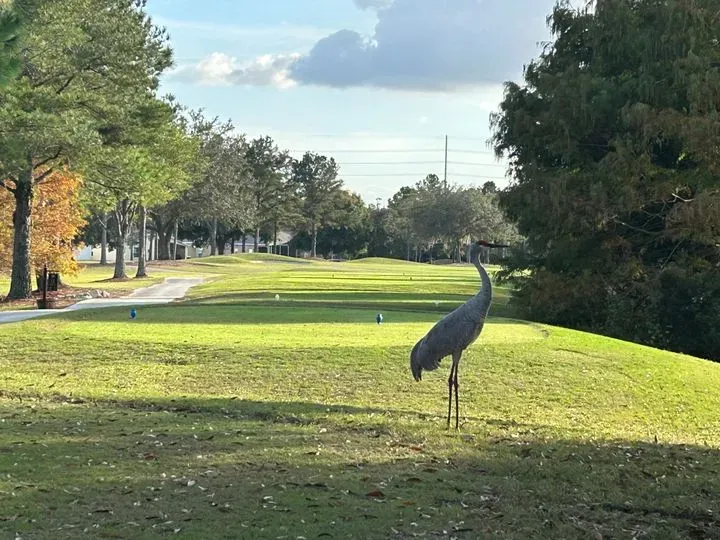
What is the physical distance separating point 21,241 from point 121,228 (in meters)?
19.6

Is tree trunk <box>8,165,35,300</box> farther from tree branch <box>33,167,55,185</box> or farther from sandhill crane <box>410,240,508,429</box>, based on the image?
sandhill crane <box>410,240,508,429</box>

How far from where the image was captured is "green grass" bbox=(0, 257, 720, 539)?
647 cm

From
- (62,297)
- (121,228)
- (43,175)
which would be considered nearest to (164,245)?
(121,228)

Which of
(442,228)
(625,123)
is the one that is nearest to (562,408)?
(625,123)

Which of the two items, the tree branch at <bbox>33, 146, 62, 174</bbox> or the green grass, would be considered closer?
the green grass

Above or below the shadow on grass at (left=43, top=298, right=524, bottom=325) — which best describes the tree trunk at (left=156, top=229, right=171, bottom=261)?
above

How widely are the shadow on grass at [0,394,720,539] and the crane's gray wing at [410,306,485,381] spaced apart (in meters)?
0.88

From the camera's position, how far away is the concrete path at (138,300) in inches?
914

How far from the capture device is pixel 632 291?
1084 inches

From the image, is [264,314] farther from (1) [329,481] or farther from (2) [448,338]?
(1) [329,481]

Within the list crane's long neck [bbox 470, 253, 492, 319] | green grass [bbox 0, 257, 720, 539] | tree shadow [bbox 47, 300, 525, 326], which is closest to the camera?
green grass [bbox 0, 257, 720, 539]

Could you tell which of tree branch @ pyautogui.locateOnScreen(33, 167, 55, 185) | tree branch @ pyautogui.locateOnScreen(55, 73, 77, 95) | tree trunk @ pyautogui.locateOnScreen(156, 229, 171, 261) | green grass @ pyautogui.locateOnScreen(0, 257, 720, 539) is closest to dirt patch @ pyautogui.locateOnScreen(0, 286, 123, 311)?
tree branch @ pyautogui.locateOnScreen(33, 167, 55, 185)

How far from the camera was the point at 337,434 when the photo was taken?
1011 centimetres

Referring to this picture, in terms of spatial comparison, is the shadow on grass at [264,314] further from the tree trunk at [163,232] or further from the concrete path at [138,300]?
the tree trunk at [163,232]
